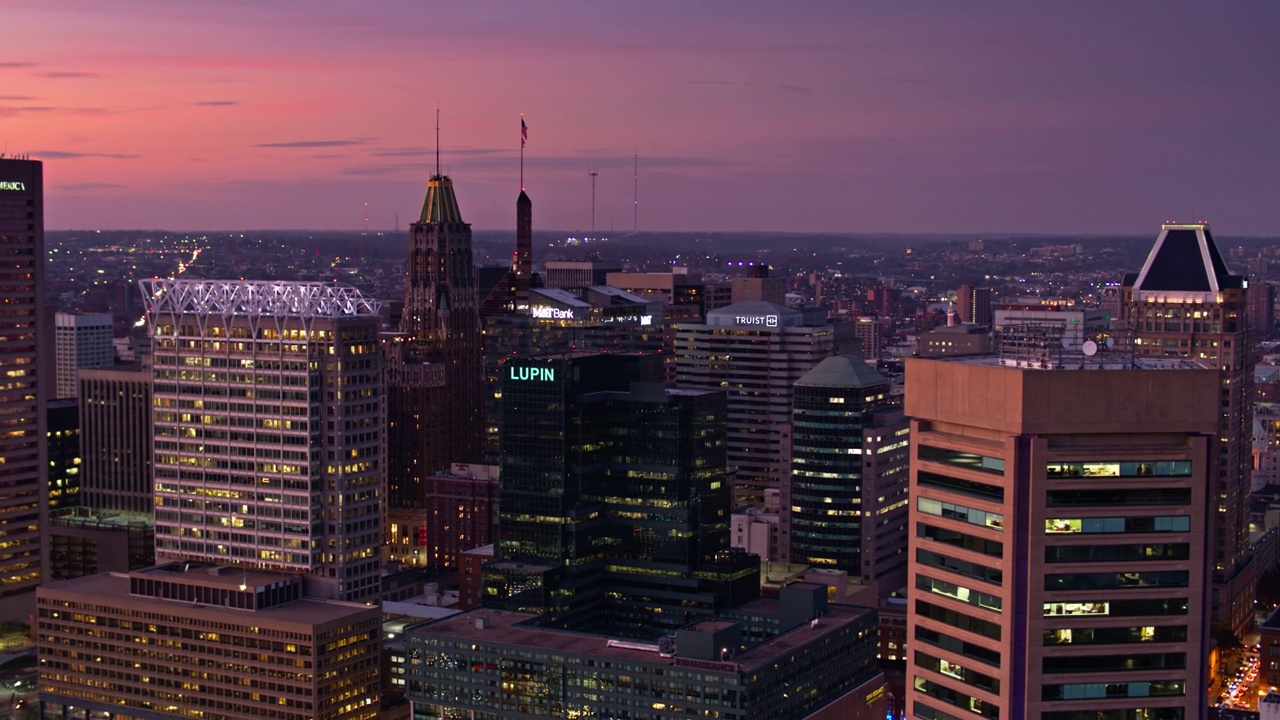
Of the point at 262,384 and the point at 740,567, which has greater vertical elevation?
the point at 262,384

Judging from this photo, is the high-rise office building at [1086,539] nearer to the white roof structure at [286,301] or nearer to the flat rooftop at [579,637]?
the flat rooftop at [579,637]

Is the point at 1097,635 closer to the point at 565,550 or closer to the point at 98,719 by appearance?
the point at 565,550

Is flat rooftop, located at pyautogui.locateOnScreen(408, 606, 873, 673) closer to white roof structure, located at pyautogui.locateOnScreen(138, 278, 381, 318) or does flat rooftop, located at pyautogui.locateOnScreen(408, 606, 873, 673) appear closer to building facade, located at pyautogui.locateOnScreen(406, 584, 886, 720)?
building facade, located at pyautogui.locateOnScreen(406, 584, 886, 720)

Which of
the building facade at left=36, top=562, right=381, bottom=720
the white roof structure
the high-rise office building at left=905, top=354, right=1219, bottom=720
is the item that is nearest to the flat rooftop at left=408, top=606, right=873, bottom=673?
the building facade at left=36, top=562, right=381, bottom=720

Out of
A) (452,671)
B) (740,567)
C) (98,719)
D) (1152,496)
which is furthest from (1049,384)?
(98,719)

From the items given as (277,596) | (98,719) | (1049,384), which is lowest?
(98,719)
